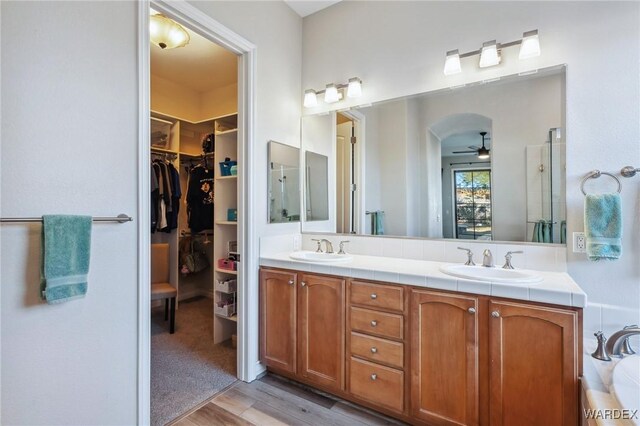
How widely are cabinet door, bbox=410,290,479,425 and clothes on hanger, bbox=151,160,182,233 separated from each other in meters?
2.88

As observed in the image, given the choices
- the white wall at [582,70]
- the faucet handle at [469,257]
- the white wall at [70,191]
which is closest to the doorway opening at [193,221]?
the white wall at [70,191]

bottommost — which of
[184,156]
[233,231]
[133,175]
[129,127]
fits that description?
[233,231]

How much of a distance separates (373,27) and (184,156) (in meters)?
2.86

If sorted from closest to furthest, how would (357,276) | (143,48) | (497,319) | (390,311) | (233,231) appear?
(497,319), (143,48), (390,311), (357,276), (233,231)

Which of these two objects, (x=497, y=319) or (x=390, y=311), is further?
(x=390, y=311)

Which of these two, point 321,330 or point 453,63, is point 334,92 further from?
point 321,330

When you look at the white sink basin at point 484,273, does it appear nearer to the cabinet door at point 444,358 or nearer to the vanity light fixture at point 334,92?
the cabinet door at point 444,358

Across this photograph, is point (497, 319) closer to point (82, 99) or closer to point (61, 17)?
point (82, 99)

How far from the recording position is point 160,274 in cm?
329

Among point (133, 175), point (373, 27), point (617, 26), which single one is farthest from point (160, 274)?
point (617, 26)

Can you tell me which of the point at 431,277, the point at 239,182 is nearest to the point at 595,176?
the point at 431,277

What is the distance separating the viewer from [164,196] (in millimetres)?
3447

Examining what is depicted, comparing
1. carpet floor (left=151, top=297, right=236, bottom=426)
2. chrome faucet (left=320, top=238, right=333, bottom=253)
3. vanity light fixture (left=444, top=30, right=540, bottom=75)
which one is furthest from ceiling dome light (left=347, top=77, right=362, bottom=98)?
carpet floor (left=151, top=297, right=236, bottom=426)

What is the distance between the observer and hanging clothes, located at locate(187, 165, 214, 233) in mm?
3725
